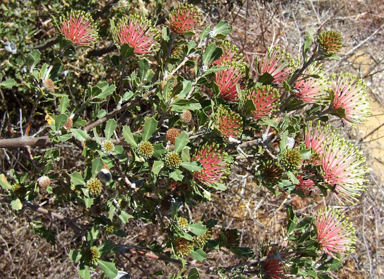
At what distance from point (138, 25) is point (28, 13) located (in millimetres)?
1563

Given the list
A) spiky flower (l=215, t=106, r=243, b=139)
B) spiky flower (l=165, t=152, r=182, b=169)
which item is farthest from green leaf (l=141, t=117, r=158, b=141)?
spiky flower (l=215, t=106, r=243, b=139)

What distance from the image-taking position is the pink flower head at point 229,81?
1512 mm

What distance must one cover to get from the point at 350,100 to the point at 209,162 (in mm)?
801

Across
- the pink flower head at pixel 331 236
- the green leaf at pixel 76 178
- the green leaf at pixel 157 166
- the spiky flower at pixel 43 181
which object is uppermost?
the green leaf at pixel 157 166

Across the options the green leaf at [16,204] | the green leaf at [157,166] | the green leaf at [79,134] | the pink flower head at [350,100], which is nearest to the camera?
the green leaf at [157,166]

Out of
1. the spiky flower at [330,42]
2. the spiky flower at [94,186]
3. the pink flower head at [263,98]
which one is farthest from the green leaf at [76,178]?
the spiky flower at [330,42]

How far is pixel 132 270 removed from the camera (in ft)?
8.68

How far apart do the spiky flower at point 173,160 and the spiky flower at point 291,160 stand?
47 centimetres

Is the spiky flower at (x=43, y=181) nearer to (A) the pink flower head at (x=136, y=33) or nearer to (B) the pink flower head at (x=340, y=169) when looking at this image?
(A) the pink flower head at (x=136, y=33)

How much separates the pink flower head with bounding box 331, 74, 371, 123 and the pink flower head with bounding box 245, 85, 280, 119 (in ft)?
1.22

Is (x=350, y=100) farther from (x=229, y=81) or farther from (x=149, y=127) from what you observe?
(x=149, y=127)

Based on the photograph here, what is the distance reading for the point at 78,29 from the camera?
5.19ft

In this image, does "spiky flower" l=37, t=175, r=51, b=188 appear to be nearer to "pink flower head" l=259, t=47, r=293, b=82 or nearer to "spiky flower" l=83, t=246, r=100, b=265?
"spiky flower" l=83, t=246, r=100, b=265

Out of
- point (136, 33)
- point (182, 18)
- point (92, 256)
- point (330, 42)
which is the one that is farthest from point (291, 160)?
point (92, 256)
